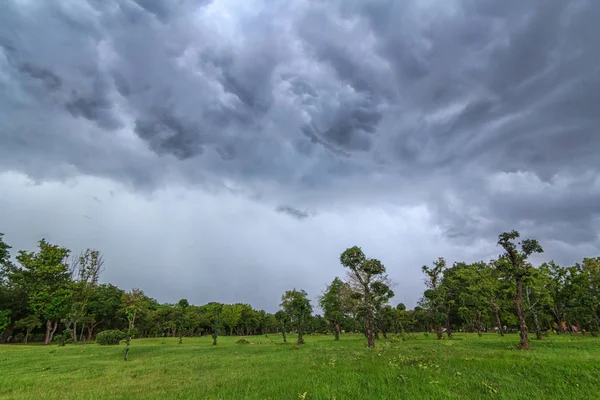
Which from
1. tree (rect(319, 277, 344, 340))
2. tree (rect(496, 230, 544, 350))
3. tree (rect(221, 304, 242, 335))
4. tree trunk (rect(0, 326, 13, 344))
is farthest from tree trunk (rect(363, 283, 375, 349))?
tree (rect(221, 304, 242, 335))

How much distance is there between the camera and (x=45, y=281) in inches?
2202

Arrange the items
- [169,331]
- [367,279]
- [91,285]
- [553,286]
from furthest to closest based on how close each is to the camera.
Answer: [169,331]
[91,285]
[553,286]
[367,279]

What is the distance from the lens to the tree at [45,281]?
5253 centimetres

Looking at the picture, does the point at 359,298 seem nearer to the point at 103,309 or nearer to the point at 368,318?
the point at 368,318

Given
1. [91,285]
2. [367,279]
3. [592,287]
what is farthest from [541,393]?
[91,285]

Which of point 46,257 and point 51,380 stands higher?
point 46,257

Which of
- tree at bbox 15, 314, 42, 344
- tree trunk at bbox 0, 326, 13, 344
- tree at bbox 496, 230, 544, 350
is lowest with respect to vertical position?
tree trunk at bbox 0, 326, 13, 344

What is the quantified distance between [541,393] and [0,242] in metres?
68.8

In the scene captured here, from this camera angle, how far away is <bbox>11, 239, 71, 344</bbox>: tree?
172ft

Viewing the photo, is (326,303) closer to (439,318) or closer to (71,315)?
(439,318)

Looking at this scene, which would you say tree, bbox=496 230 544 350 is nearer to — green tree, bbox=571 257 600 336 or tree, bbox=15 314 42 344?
green tree, bbox=571 257 600 336

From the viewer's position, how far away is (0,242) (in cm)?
4678

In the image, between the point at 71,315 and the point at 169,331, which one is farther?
the point at 169,331

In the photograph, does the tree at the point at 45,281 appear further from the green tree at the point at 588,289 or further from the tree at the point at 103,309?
the green tree at the point at 588,289
